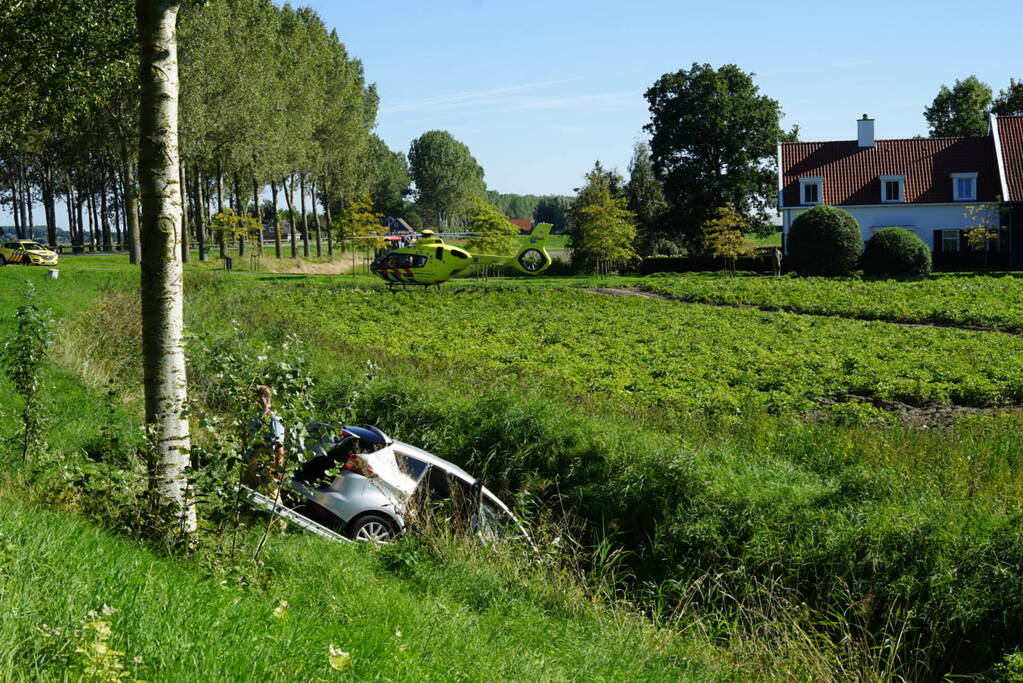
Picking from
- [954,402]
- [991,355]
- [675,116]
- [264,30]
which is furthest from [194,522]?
[675,116]

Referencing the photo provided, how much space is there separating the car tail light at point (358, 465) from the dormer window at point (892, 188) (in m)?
51.7

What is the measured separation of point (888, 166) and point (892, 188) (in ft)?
6.75

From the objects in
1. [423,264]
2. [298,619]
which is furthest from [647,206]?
[298,619]

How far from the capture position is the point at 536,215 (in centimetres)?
17650

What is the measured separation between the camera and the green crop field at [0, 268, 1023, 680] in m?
7.23

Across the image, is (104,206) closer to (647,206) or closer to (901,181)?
(647,206)

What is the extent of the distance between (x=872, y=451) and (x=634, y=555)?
3.61 meters

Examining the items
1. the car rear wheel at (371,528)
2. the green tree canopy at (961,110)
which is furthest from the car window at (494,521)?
the green tree canopy at (961,110)

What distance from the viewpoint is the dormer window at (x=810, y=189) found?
55750 millimetres

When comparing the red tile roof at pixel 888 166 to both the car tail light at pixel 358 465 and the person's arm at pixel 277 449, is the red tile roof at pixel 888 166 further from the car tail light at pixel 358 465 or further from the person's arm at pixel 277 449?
the person's arm at pixel 277 449

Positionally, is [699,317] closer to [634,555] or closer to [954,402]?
[954,402]

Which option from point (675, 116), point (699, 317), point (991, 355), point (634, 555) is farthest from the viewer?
point (675, 116)

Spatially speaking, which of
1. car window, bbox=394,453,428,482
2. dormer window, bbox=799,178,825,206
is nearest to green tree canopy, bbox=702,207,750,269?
dormer window, bbox=799,178,825,206

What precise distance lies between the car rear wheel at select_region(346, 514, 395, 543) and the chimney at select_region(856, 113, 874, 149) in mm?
54859
